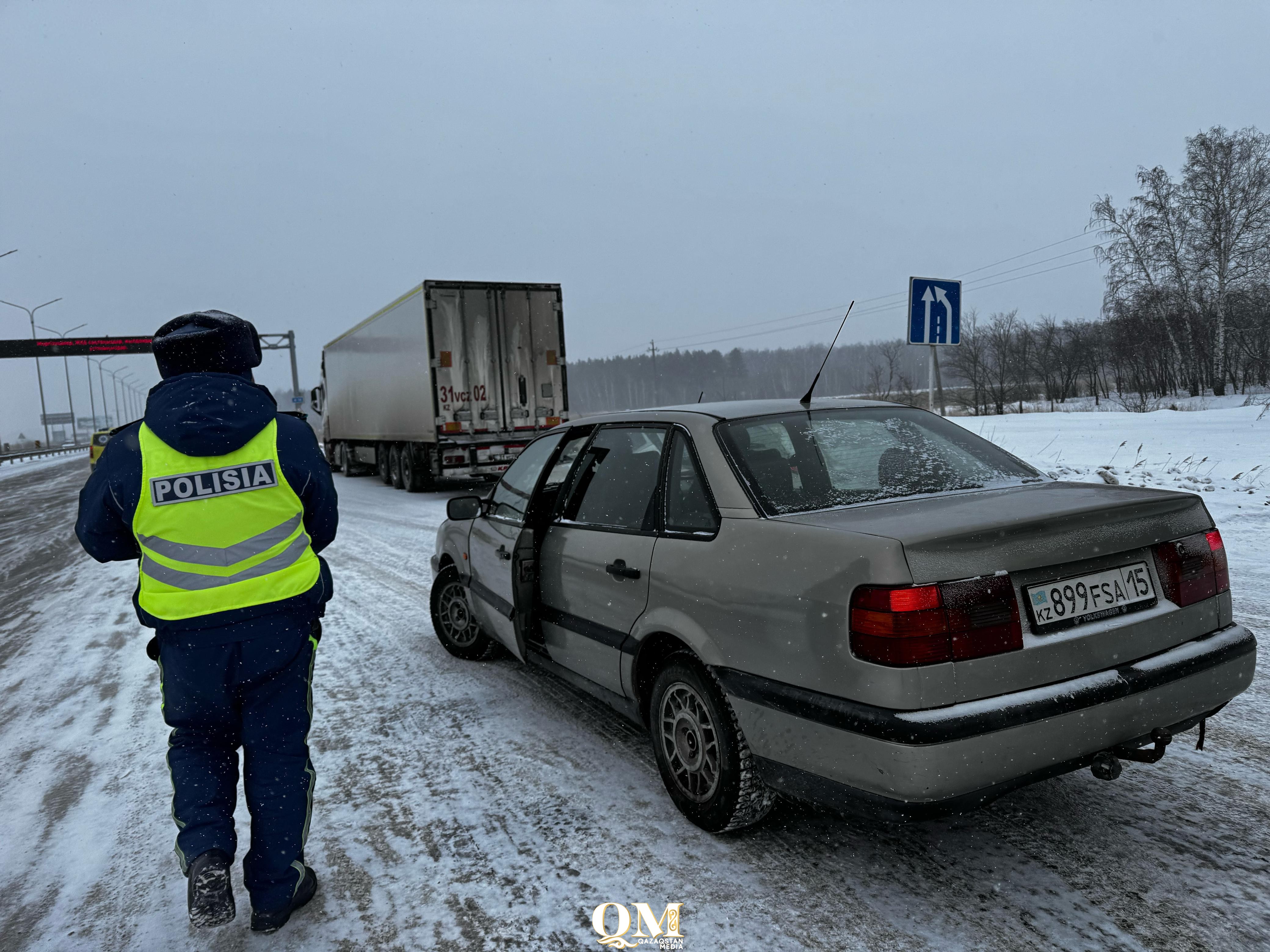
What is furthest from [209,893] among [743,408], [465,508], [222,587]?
[465,508]

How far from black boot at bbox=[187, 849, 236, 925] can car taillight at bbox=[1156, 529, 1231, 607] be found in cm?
296

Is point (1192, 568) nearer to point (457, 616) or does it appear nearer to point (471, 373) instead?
point (457, 616)

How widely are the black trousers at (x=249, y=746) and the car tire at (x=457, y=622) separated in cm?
233

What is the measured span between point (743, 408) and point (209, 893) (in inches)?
97.4

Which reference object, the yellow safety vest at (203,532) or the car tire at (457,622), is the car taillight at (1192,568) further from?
the car tire at (457,622)

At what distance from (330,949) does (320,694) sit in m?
2.40

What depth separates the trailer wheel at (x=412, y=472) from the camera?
16.9 m

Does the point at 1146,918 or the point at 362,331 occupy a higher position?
the point at 362,331

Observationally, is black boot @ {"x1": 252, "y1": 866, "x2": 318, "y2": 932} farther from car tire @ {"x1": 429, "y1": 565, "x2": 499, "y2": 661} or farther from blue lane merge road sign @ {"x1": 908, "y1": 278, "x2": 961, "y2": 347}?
blue lane merge road sign @ {"x1": 908, "y1": 278, "x2": 961, "y2": 347}

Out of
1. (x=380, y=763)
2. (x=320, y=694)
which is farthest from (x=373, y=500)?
(x=380, y=763)

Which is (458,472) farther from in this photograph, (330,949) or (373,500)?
(330,949)

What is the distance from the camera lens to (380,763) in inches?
142

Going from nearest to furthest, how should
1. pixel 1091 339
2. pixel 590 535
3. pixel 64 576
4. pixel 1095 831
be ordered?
pixel 1095 831, pixel 590 535, pixel 64 576, pixel 1091 339

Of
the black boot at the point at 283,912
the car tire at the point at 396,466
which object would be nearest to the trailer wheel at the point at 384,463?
the car tire at the point at 396,466
